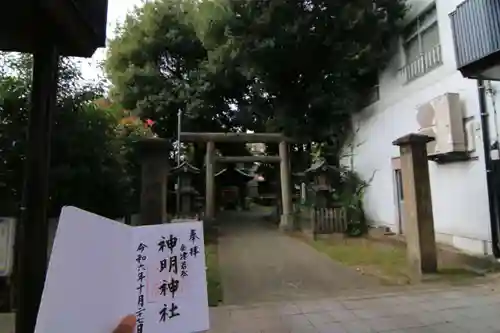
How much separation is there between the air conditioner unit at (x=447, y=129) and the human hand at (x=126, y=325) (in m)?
8.23

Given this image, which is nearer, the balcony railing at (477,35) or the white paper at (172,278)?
the white paper at (172,278)

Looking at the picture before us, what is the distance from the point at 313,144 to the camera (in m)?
16.5

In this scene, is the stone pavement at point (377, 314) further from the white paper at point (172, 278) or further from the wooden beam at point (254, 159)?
the wooden beam at point (254, 159)

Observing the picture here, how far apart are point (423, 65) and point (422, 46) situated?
0.59 meters

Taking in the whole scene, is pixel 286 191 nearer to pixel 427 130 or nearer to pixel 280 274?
pixel 427 130

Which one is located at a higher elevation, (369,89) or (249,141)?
(369,89)

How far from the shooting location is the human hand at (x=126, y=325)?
4.83 ft

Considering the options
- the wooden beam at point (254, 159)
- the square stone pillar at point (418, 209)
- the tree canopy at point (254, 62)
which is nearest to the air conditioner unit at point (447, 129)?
the square stone pillar at point (418, 209)

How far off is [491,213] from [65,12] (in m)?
8.03

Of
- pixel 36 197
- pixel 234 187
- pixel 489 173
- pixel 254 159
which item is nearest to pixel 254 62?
pixel 254 159

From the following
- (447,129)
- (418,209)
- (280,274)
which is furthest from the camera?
(447,129)

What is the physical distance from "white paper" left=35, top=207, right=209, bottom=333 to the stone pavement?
237cm

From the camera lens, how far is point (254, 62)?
13.0 metres

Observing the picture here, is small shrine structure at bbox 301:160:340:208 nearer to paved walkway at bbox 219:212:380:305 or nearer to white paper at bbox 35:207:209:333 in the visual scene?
paved walkway at bbox 219:212:380:305
